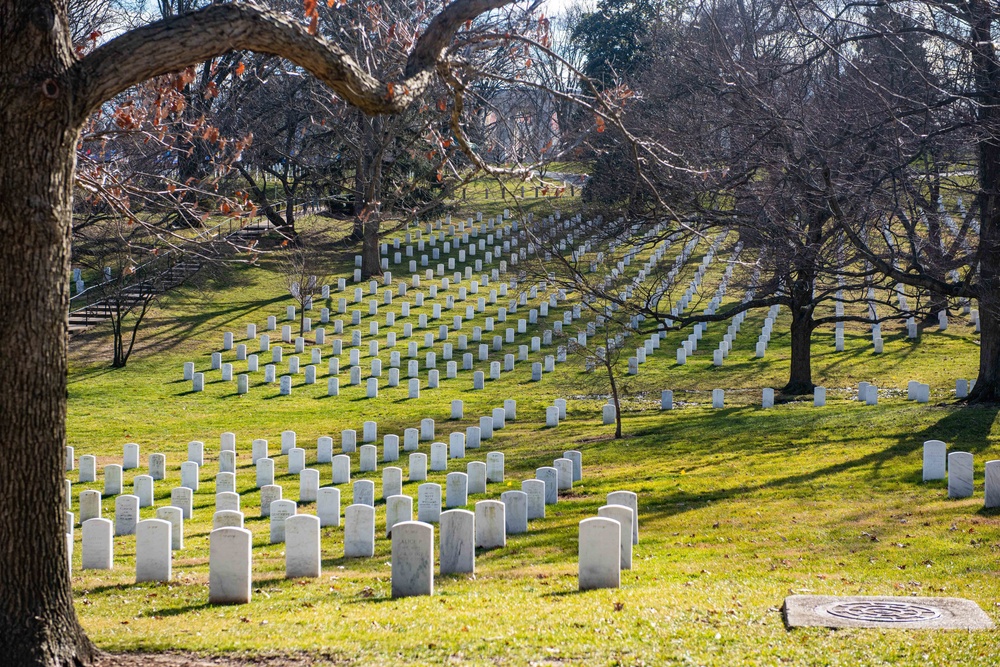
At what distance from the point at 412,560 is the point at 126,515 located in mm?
6260

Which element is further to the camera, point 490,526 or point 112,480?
point 112,480

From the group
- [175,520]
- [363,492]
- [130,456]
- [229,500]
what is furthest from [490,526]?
[130,456]

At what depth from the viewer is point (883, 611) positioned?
7.88 meters

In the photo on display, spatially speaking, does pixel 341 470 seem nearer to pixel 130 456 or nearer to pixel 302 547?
pixel 130 456

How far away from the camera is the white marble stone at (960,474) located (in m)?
13.4

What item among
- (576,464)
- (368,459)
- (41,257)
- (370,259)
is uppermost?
(370,259)

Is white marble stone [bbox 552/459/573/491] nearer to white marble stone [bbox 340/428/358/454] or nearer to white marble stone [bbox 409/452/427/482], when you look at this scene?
white marble stone [bbox 409/452/427/482]

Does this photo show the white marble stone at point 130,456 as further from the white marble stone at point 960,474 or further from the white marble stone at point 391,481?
the white marble stone at point 960,474

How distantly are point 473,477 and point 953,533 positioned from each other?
6939 mm

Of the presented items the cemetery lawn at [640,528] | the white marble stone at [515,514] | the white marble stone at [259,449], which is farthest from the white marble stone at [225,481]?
the white marble stone at [515,514]

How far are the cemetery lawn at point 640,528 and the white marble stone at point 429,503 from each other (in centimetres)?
62

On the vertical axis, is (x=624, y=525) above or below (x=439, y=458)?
above

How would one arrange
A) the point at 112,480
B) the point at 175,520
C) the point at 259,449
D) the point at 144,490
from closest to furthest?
the point at 175,520
the point at 144,490
the point at 112,480
the point at 259,449

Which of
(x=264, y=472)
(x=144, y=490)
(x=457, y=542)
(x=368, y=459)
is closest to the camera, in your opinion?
(x=457, y=542)
